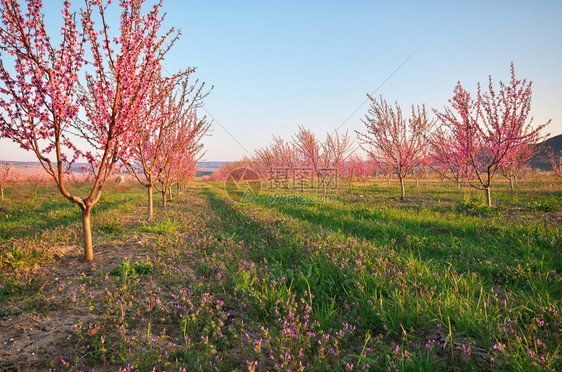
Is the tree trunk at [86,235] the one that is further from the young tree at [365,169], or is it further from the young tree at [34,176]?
the young tree at [365,169]

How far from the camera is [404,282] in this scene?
3.80m

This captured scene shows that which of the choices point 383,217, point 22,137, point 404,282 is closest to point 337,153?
point 383,217

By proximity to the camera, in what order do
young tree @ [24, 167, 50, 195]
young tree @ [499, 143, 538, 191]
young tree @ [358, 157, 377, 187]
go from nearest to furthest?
young tree @ [499, 143, 538, 191]
young tree @ [24, 167, 50, 195]
young tree @ [358, 157, 377, 187]

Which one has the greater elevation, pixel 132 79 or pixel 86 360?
pixel 132 79

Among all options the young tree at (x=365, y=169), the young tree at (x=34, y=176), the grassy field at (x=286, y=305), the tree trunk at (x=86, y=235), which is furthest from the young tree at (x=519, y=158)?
the young tree at (x=34, y=176)

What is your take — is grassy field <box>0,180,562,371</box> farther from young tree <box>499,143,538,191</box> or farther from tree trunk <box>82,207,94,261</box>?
young tree <box>499,143,538,191</box>

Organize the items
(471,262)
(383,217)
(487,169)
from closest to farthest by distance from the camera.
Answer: (471,262) < (383,217) < (487,169)

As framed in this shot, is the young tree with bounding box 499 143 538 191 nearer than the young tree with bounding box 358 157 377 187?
Yes

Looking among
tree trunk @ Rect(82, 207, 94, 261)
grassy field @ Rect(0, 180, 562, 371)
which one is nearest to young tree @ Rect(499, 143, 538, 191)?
grassy field @ Rect(0, 180, 562, 371)

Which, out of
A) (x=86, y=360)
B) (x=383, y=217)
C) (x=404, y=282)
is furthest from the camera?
(x=383, y=217)

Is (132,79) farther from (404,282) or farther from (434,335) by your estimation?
(434,335)

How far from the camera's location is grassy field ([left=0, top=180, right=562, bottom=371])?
2654mm

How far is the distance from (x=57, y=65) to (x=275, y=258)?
19.6ft

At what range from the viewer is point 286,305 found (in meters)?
3.51
